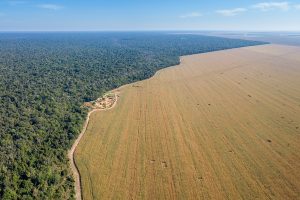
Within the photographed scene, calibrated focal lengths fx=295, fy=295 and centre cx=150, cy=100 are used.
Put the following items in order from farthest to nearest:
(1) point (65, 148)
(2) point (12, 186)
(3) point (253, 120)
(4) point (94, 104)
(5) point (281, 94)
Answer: (5) point (281, 94) → (4) point (94, 104) → (3) point (253, 120) → (1) point (65, 148) → (2) point (12, 186)

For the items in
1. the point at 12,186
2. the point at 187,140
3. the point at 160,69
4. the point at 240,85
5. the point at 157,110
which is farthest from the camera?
the point at 160,69

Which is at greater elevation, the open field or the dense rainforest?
the dense rainforest

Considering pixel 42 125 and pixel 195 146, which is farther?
pixel 42 125

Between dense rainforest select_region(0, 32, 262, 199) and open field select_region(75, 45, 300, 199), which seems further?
open field select_region(75, 45, 300, 199)

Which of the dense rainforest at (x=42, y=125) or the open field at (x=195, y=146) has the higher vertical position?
the dense rainforest at (x=42, y=125)

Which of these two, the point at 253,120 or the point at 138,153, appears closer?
the point at 138,153

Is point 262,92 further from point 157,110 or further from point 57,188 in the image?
point 57,188

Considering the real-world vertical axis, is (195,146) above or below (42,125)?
below

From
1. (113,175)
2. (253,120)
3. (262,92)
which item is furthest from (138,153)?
(262,92)
